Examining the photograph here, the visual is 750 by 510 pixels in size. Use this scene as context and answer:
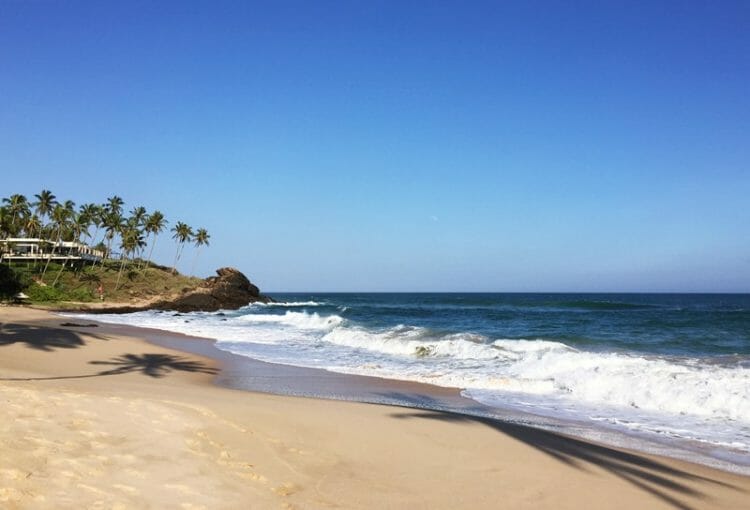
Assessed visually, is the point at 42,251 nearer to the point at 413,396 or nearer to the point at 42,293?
the point at 42,293

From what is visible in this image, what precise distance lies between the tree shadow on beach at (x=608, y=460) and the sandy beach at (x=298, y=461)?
3 cm

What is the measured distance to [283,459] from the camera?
20.2ft

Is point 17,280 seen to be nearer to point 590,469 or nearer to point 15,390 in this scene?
point 15,390

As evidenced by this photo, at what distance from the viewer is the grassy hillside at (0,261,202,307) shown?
48656mm

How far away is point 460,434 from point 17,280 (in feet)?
167

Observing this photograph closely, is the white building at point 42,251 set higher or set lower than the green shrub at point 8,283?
higher

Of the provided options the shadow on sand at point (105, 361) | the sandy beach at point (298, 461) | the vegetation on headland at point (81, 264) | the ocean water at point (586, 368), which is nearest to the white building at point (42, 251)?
the vegetation on headland at point (81, 264)

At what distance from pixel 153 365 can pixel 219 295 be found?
51.5m

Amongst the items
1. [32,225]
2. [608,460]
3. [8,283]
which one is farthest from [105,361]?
[32,225]

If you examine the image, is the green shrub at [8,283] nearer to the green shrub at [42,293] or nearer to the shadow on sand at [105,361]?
the green shrub at [42,293]

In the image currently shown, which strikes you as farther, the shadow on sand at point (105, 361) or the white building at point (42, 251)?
the white building at point (42, 251)

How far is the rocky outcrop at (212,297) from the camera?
54469 millimetres

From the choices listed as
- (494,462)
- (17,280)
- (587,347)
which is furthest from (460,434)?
(17,280)

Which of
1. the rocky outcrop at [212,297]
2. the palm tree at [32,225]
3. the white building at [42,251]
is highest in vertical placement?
the palm tree at [32,225]
